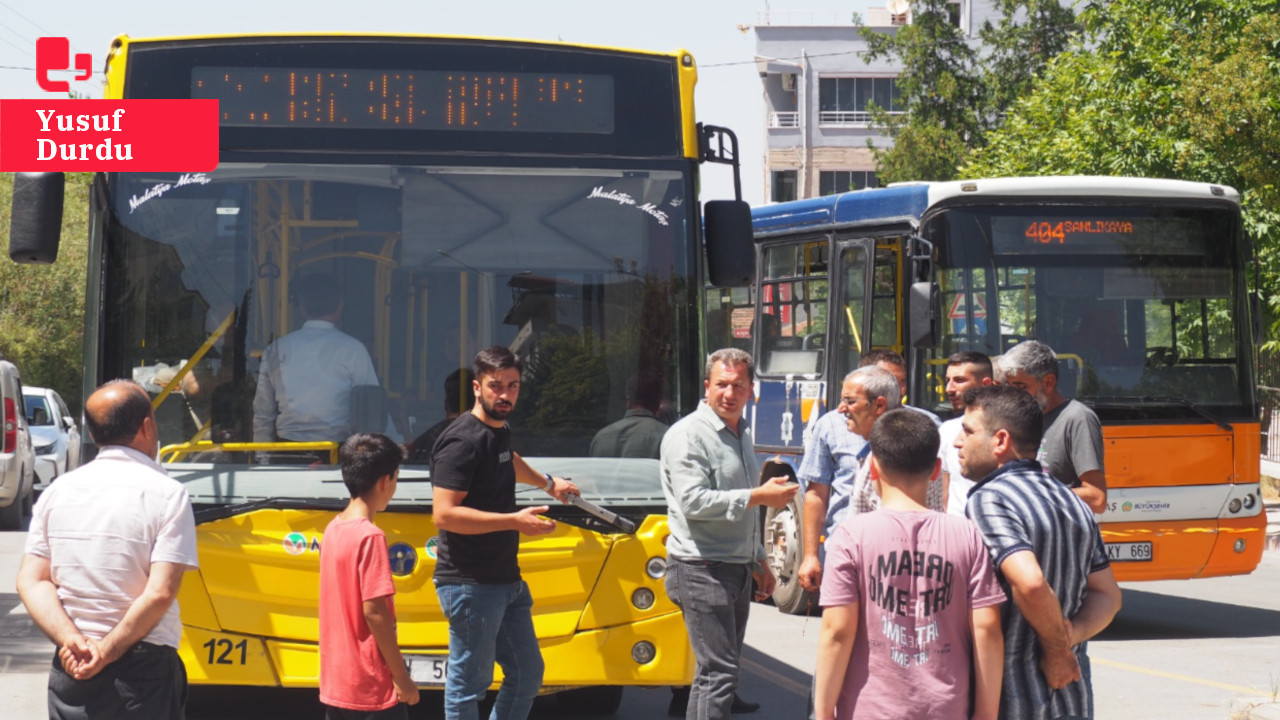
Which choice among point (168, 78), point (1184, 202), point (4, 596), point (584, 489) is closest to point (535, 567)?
point (584, 489)

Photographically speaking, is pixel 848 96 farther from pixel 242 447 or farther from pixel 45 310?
pixel 242 447

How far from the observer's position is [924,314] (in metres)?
11.4

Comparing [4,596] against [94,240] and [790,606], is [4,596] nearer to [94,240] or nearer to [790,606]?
[790,606]

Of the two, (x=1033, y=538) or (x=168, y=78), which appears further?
(x=168, y=78)

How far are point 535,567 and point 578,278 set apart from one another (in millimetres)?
1326

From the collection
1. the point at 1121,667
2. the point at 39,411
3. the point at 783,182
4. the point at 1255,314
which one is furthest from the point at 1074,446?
the point at 783,182

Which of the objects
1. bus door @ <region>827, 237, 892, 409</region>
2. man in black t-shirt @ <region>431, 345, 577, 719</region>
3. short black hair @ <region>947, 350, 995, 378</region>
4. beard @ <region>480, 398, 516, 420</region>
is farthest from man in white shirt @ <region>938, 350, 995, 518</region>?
bus door @ <region>827, 237, 892, 409</region>

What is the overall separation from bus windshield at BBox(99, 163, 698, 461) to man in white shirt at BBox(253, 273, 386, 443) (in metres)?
0.04

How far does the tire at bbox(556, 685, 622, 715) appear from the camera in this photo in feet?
29.0

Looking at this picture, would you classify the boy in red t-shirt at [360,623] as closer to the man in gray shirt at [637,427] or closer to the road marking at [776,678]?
the man in gray shirt at [637,427]

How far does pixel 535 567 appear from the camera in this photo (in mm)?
7434

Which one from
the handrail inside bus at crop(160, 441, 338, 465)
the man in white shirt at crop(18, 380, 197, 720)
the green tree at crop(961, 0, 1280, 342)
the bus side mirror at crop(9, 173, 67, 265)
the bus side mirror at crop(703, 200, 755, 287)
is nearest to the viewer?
the man in white shirt at crop(18, 380, 197, 720)

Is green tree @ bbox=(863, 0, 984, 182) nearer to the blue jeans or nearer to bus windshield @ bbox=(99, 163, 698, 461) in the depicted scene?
bus windshield @ bbox=(99, 163, 698, 461)

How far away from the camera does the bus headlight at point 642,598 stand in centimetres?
755
